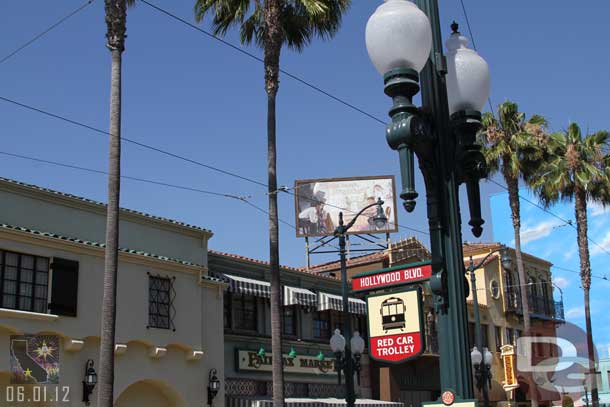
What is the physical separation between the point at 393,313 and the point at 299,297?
22.7 metres

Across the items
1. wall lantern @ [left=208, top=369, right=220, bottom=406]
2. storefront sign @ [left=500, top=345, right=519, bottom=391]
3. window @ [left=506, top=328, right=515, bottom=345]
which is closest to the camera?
wall lantern @ [left=208, top=369, right=220, bottom=406]

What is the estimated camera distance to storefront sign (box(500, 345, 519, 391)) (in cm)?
4600

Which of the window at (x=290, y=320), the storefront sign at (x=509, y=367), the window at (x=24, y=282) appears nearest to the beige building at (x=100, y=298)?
the window at (x=24, y=282)

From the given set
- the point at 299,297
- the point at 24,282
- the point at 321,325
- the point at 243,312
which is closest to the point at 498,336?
Answer: the point at 321,325

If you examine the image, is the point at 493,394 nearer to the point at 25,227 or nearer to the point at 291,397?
the point at 291,397

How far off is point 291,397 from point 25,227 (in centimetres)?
1306

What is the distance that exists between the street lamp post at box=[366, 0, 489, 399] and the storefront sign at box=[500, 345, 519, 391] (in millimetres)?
42099

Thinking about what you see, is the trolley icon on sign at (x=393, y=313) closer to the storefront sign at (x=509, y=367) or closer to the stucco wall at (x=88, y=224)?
the stucco wall at (x=88, y=224)

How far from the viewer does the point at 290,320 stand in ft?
104

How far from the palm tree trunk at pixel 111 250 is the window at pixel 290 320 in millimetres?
14629

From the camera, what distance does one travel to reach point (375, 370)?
1400 inches

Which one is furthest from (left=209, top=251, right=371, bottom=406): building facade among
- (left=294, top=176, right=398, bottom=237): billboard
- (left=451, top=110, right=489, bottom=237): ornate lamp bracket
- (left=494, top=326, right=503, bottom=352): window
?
(left=451, top=110, right=489, bottom=237): ornate lamp bracket

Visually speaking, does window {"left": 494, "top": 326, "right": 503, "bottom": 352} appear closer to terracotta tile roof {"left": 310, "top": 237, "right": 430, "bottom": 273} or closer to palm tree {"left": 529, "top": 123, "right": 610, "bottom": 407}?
terracotta tile roof {"left": 310, "top": 237, "right": 430, "bottom": 273}

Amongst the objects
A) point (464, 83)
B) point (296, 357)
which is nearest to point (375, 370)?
point (296, 357)
